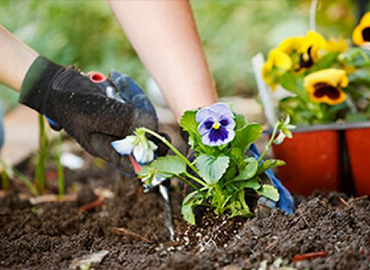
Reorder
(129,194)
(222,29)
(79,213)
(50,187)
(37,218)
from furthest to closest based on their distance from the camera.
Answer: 1. (222,29)
2. (50,187)
3. (129,194)
4. (79,213)
5. (37,218)

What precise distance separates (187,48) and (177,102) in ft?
0.47

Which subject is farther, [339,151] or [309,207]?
[339,151]

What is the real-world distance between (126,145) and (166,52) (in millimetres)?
306

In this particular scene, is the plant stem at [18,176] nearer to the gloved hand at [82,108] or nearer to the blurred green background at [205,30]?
the gloved hand at [82,108]

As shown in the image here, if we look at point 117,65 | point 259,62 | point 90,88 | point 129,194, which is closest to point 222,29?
point 117,65

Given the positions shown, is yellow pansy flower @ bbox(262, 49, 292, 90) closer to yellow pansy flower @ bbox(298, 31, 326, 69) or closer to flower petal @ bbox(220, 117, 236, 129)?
yellow pansy flower @ bbox(298, 31, 326, 69)

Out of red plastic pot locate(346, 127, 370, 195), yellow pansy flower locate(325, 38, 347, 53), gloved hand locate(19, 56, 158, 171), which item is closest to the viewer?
gloved hand locate(19, 56, 158, 171)

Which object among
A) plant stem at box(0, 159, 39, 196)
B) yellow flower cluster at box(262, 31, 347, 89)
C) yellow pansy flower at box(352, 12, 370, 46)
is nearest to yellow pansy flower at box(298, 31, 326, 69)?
yellow flower cluster at box(262, 31, 347, 89)

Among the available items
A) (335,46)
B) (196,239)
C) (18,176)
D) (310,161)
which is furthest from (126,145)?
(18,176)

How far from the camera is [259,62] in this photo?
1.80 m

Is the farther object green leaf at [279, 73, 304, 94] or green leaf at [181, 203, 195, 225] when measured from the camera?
green leaf at [279, 73, 304, 94]

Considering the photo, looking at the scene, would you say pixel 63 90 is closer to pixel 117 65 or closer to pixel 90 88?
pixel 90 88

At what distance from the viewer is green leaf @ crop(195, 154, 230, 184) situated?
108cm

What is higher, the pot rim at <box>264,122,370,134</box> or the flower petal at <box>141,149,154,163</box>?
the flower petal at <box>141,149,154,163</box>
